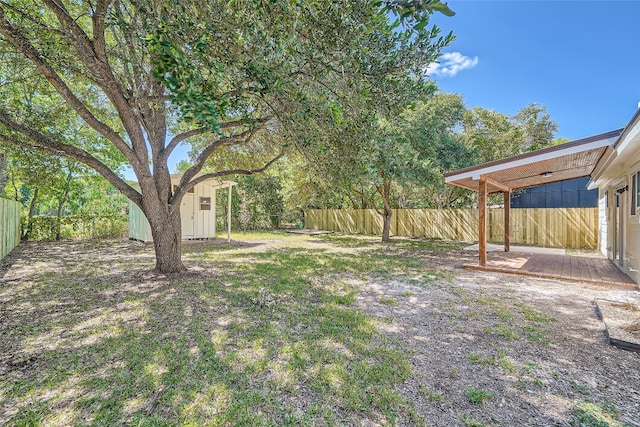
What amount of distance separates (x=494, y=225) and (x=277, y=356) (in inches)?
495

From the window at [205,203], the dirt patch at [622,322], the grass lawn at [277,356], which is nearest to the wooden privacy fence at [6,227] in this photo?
the grass lawn at [277,356]

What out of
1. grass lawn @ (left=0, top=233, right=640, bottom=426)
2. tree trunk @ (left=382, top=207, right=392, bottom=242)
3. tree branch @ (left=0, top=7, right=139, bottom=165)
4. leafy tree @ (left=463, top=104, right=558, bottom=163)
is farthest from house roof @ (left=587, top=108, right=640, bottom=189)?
tree branch @ (left=0, top=7, right=139, bottom=165)

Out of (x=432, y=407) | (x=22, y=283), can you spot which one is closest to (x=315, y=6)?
(x=432, y=407)

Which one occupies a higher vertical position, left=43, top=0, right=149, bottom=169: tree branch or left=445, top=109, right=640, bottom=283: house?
left=43, top=0, right=149, bottom=169: tree branch

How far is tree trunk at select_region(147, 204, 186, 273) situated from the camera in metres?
5.50

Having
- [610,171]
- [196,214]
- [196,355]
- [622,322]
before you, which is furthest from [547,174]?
[196,214]

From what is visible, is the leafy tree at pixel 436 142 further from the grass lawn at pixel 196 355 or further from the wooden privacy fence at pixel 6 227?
the wooden privacy fence at pixel 6 227

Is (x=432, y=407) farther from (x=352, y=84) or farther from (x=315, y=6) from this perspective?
(x=315, y=6)

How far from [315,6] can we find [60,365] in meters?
3.92

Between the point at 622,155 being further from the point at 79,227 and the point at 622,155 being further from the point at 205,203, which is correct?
the point at 79,227

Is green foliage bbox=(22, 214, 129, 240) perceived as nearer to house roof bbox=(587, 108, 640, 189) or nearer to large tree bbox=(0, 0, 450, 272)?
large tree bbox=(0, 0, 450, 272)

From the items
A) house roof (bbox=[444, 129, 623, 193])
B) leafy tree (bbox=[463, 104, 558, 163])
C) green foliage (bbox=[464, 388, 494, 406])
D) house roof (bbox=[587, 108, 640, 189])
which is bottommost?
green foliage (bbox=[464, 388, 494, 406])

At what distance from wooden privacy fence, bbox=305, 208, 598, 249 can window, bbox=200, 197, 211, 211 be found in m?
8.08

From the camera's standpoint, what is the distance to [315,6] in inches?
109
